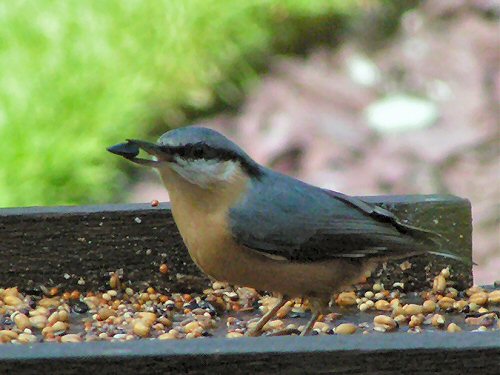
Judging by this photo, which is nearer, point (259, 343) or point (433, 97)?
point (259, 343)

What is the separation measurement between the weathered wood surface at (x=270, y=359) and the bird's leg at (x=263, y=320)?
860 millimetres

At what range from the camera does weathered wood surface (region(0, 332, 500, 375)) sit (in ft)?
6.67

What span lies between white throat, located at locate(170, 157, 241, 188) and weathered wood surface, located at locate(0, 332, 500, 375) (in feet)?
2.90

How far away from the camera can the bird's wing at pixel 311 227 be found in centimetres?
299

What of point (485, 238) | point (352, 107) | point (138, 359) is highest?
point (352, 107)

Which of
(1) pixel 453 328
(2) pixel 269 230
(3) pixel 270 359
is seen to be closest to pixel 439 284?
(1) pixel 453 328

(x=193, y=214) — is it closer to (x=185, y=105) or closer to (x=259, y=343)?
(x=259, y=343)

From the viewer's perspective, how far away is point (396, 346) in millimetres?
2051

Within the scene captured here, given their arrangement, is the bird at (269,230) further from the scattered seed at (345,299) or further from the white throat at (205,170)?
the scattered seed at (345,299)

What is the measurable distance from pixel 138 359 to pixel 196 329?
0.87 m

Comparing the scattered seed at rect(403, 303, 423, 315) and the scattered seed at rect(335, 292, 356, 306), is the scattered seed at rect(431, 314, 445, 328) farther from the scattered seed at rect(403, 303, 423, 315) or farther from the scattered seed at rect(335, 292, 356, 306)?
the scattered seed at rect(335, 292, 356, 306)

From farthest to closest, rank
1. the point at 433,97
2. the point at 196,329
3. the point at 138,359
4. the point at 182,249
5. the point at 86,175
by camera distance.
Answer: the point at 433,97
the point at 86,175
the point at 182,249
the point at 196,329
the point at 138,359

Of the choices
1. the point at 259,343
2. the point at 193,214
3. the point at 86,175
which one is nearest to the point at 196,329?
the point at 193,214

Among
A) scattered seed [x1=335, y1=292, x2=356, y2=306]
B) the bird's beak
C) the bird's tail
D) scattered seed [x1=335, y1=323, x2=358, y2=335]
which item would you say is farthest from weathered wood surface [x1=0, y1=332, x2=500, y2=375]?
scattered seed [x1=335, y1=292, x2=356, y2=306]
